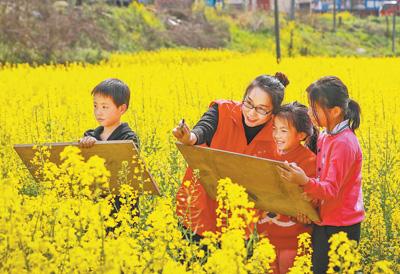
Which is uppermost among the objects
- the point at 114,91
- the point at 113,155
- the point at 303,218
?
the point at 114,91

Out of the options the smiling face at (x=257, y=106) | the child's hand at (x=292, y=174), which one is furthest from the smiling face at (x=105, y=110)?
the child's hand at (x=292, y=174)

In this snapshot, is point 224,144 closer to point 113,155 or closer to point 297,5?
point 113,155

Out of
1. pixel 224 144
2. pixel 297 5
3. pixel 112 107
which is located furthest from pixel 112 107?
pixel 297 5

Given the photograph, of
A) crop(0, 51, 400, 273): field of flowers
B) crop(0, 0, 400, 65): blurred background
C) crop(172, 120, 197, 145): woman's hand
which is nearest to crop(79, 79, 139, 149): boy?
crop(0, 51, 400, 273): field of flowers

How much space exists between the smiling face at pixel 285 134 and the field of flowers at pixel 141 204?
434 millimetres

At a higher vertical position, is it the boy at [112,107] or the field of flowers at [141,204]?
the boy at [112,107]

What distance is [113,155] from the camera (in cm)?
404

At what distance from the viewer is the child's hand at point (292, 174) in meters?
3.55

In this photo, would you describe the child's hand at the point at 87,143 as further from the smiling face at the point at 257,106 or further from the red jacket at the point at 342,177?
the red jacket at the point at 342,177

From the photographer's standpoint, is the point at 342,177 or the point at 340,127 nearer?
the point at 342,177

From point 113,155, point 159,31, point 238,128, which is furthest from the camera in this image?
point 159,31

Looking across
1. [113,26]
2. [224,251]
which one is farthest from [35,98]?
[113,26]

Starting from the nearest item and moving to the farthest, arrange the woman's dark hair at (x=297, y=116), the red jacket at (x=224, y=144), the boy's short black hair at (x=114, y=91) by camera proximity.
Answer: the woman's dark hair at (x=297, y=116) < the red jacket at (x=224, y=144) < the boy's short black hair at (x=114, y=91)

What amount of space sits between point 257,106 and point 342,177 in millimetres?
659
